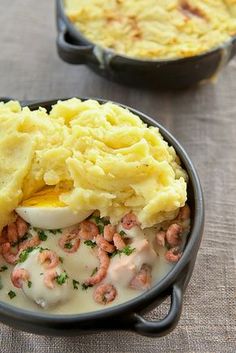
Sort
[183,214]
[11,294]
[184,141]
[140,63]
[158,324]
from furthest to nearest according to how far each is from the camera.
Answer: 1. [184,141]
2. [140,63]
3. [183,214]
4. [11,294]
5. [158,324]

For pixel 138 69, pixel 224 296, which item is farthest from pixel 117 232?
pixel 138 69

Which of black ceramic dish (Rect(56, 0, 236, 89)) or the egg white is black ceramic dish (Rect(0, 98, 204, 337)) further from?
black ceramic dish (Rect(56, 0, 236, 89))

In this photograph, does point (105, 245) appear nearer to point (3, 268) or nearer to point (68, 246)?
point (68, 246)

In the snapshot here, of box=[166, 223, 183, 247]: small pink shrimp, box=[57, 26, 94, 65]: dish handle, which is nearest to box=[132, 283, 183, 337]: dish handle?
box=[166, 223, 183, 247]: small pink shrimp

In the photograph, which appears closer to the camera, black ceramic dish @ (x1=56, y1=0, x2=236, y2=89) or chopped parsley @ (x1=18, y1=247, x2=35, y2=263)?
chopped parsley @ (x1=18, y1=247, x2=35, y2=263)

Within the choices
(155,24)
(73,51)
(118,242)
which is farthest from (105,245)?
(155,24)

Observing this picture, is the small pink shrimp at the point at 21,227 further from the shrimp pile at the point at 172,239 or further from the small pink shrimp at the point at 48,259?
the shrimp pile at the point at 172,239

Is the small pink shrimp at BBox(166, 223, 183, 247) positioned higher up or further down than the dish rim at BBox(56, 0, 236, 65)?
further down
